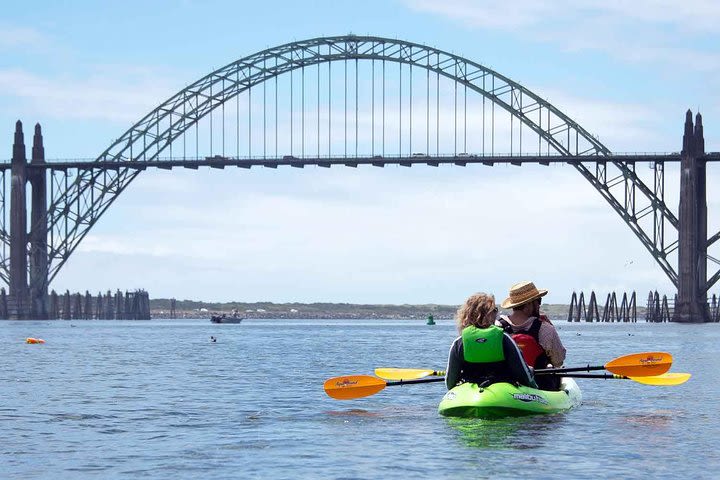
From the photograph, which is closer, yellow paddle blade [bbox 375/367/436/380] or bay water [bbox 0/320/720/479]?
bay water [bbox 0/320/720/479]

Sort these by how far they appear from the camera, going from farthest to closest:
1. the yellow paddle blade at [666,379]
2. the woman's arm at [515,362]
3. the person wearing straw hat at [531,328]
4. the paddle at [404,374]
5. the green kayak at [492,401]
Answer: the paddle at [404,374] → the yellow paddle blade at [666,379] → the person wearing straw hat at [531,328] → the green kayak at [492,401] → the woman's arm at [515,362]

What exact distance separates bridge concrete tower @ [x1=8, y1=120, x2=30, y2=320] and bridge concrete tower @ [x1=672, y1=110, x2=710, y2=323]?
58.5 meters

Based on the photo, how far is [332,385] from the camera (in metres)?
24.5

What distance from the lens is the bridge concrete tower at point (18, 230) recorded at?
12338 cm

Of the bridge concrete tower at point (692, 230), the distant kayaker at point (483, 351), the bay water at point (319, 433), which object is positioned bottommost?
the bay water at point (319, 433)

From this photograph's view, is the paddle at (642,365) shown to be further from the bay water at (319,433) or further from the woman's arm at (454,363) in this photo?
the woman's arm at (454,363)

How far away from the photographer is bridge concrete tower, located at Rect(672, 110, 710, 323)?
348 feet

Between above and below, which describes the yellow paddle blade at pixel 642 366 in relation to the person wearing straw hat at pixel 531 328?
below

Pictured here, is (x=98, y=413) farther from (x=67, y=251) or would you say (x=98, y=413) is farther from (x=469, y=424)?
(x=67, y=251)

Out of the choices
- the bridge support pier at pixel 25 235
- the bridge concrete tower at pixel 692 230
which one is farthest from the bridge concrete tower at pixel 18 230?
the bridge concrete tower at pixel 692 230

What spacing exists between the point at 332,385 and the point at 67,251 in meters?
102

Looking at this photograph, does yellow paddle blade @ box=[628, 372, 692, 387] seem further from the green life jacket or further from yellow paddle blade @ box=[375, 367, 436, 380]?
the green life jacket

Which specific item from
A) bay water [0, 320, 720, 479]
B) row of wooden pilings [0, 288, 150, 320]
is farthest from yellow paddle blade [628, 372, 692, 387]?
row of wooden pilings [0, 288, 150, 320]

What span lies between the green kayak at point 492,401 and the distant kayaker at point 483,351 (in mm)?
129
